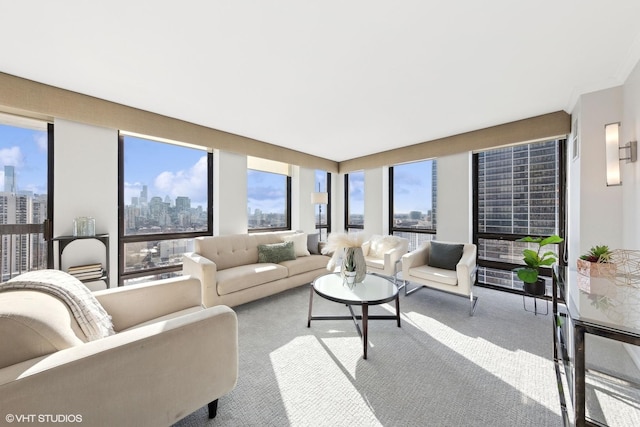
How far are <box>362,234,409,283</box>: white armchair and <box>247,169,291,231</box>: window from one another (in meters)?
1.91

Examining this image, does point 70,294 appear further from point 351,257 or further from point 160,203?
point 160,203

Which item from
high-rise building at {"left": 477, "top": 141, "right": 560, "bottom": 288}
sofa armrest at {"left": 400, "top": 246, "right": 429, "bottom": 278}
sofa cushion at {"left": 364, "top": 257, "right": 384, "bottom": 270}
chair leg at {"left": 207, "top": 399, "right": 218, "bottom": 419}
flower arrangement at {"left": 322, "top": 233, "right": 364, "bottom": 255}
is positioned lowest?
chair leg at {"left": 207, "top": 399, "right": 218, "bottom": 419}

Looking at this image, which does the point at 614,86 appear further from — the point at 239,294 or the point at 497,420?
the point at 239,294

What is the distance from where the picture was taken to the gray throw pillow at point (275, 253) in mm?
3570

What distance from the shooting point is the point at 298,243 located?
4.03 meters

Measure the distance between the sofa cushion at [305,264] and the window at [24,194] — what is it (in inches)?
104

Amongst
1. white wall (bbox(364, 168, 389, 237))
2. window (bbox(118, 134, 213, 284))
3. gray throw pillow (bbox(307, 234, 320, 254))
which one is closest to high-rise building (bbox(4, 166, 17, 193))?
window (bbox(118, 134, 213, 284))

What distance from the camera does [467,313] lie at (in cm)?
278

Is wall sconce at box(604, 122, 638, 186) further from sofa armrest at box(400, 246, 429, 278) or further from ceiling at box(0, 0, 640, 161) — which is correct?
sofa armrest at box(400, 246, 429, 278)

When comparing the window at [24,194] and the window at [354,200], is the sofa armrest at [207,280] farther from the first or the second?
the window at [354,200]

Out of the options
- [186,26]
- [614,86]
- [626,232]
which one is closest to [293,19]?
[186,26]

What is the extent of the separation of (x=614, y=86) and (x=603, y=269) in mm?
1958

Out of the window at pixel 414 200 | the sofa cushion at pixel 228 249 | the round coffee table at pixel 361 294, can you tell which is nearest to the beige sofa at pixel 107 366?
the round coffee table at pixel 361 294

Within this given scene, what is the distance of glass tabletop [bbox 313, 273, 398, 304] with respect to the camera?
84.3 inches
